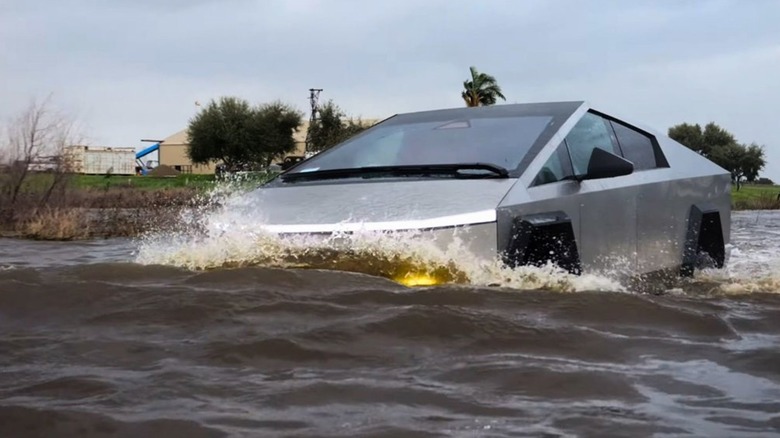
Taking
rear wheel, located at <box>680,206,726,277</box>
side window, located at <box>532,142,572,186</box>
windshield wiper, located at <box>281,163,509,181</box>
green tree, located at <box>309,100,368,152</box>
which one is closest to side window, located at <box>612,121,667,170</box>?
rear wheel, located at <box>680,206,726,277</box>

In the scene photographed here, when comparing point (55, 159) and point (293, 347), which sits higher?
point (55, 159)

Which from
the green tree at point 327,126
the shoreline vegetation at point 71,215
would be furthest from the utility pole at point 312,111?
the shoreline vegetation at point 71,215

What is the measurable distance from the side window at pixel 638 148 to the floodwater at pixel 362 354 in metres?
1.18

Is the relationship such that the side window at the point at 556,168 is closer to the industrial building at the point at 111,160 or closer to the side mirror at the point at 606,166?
the side mirror at the point at 606,166

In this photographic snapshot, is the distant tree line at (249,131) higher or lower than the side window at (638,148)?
higher

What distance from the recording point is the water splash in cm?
390

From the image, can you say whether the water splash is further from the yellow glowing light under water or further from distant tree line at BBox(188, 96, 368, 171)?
distant tree line at BBox(188, 96, 368, 171)

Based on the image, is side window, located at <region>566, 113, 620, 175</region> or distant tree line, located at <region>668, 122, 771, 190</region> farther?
distant tree line, located at <region>668, 122, 771, 190</region>

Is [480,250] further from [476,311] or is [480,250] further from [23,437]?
[23,437]

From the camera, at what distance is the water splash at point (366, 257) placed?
3900 millimetres

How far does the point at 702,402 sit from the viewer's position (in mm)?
2529

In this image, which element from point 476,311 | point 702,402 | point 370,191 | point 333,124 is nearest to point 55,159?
point 370,191

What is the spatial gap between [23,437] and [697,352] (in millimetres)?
2204

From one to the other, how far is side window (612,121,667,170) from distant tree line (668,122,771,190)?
2254 inches
